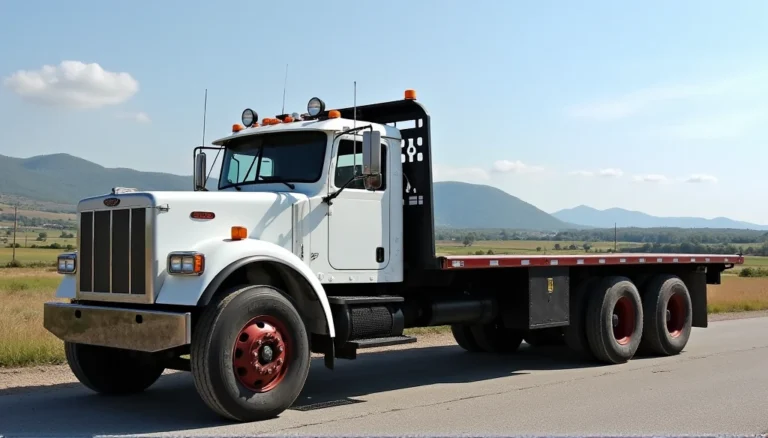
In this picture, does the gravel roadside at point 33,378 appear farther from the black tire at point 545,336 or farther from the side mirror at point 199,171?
the black tire at point 545,336

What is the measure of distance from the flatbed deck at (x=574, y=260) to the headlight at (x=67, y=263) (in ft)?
12.2

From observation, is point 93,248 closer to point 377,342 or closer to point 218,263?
point 218,263

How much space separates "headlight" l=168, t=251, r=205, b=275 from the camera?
6766 mm

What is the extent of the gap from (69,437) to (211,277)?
5.27 feet

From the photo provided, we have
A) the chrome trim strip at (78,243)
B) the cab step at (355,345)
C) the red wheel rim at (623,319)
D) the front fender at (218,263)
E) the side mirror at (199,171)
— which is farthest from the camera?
the red wheel rim at (623,319)

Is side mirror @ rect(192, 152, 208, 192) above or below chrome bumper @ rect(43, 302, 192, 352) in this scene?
above

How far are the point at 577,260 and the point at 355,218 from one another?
3503mm

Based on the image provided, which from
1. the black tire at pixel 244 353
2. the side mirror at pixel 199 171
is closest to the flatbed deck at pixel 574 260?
the black tire at pixel 244 353

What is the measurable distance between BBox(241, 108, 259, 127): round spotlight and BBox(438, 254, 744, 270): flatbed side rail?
8.38 ft

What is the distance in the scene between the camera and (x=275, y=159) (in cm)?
863

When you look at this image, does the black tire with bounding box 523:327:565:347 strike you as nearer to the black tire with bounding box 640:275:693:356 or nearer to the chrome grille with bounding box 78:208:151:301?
the black tire with bounding box 640:275:693:356

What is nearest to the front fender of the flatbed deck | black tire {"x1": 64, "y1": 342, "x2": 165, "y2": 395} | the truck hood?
the truck hood

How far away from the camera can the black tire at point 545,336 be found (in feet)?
37.6

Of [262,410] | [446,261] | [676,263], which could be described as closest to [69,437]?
[262,410]
